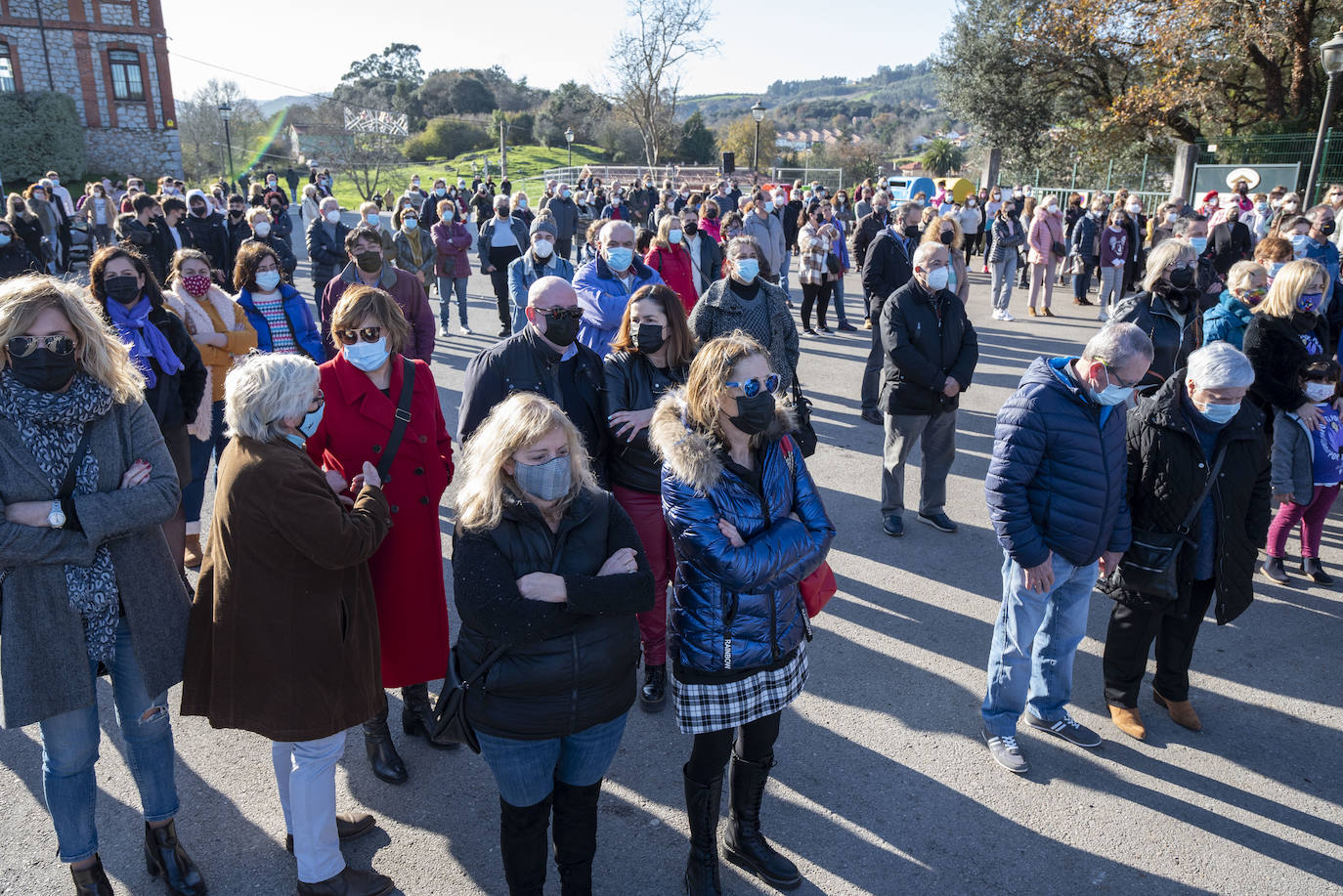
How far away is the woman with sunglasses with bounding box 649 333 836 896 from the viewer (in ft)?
8.39

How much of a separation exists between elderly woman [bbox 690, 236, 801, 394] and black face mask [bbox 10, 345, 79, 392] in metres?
3.65

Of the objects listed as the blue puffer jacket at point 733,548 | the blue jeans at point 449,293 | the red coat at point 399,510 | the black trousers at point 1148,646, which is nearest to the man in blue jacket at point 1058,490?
the black trousers at point 1148,646

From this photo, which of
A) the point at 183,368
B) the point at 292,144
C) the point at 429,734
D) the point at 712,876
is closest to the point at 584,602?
the point at 712,876

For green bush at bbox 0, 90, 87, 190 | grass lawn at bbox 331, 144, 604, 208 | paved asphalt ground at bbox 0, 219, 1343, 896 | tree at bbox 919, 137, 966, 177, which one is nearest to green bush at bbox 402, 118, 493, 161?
grass lawn at bbox 331, 144, 604, 208

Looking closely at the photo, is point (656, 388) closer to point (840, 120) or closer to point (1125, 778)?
point (1125, 778)

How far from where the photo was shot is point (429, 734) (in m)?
3.71

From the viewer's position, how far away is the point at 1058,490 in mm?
3383

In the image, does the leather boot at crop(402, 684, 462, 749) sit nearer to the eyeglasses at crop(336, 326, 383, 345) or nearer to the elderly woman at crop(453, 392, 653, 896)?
the elderly woman at crop(453, 392, 653, 896)

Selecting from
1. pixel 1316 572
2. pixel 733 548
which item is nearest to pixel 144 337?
pixel 733 548

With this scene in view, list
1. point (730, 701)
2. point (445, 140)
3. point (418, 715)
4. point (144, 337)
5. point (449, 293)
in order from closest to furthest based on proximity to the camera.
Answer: point (730, 701) < point (418, 715) < point (144, 337) < point (449, 293) < point (445, 140)

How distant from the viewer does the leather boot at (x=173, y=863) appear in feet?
9.39

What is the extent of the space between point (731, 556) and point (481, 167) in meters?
47.4

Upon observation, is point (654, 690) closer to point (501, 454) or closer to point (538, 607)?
point (538, 607)

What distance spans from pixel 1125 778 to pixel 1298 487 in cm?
239
